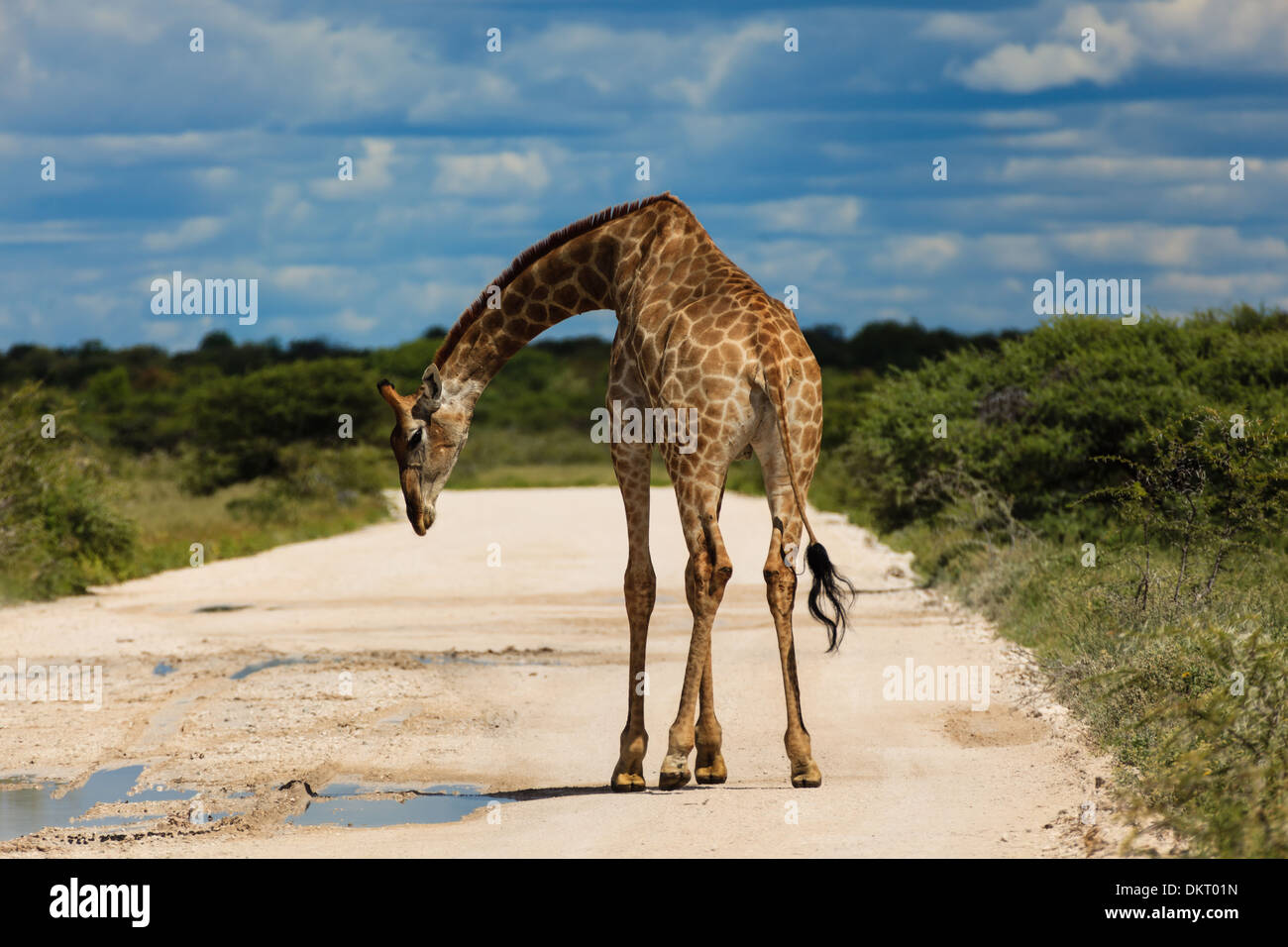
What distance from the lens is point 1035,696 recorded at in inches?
420

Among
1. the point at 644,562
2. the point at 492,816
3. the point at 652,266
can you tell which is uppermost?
the point at 652,266

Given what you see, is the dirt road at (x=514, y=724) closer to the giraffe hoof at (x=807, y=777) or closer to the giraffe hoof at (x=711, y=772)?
the giraffe hoof at (x=807, y=777)

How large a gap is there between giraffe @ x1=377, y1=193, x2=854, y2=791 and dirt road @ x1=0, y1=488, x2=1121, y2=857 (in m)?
0.83

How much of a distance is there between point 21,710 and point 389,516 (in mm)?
26676

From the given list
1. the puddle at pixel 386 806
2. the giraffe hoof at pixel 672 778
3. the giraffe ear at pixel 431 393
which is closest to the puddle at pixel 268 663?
the puddle at pixel 386 806

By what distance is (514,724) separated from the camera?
11.0 m

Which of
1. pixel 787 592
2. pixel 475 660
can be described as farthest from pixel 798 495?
pixel 475 660

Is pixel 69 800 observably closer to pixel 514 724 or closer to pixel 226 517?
pixel 514 724

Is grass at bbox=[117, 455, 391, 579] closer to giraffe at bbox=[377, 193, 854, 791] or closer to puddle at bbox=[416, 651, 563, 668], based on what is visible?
puddle at bbox=[416, 651, 563, 668]

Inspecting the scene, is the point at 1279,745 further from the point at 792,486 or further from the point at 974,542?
the point at 974,542

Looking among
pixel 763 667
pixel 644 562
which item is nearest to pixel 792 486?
pixel 644 562

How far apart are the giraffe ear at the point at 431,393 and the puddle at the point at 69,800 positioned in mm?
2842

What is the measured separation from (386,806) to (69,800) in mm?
2018

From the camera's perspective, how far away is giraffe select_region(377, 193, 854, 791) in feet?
26.3
